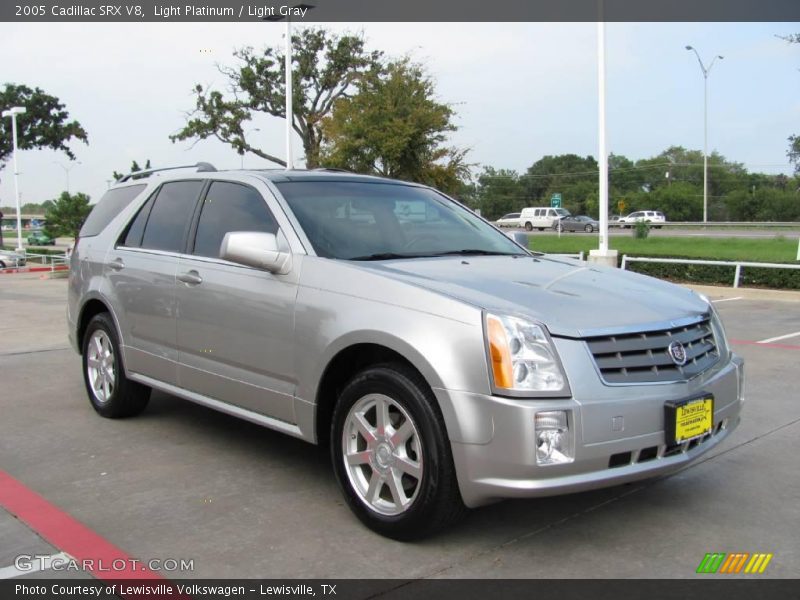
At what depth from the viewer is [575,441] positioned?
311 cm

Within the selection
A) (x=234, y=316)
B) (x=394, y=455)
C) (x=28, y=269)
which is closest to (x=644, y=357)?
(x=394, y=455)

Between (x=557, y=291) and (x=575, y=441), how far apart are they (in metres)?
0.86

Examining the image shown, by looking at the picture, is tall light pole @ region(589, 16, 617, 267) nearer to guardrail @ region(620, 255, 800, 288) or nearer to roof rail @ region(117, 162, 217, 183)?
guardrail @ region(620, 255, 800, 288)

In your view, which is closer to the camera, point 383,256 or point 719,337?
point 719,337

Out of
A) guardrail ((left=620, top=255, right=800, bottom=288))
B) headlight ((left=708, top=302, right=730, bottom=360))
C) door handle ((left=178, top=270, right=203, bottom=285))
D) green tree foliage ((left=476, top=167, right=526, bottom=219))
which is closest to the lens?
headlight ((left=708, top=302, right=730, bottom=360))

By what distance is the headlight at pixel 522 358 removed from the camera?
314 cm

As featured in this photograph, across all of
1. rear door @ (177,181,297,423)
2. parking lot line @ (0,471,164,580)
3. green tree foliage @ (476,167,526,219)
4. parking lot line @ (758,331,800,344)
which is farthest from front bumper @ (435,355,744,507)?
green tree foliage @ (476,167,526,219)

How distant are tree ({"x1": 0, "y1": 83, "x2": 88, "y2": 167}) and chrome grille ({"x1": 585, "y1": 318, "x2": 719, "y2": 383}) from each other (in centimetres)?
5195

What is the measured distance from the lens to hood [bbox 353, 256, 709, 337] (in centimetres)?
335

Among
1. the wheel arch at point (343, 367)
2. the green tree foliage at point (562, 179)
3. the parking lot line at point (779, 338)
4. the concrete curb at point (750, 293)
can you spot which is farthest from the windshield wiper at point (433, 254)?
the green tree foliage at point (562, 179)

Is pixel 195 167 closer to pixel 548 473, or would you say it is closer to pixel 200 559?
pixel 200 559

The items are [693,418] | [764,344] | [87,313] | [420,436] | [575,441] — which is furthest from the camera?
[764,344]

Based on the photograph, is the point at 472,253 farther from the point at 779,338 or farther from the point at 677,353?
the point at 779,338

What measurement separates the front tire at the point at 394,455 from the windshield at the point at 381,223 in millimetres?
927
